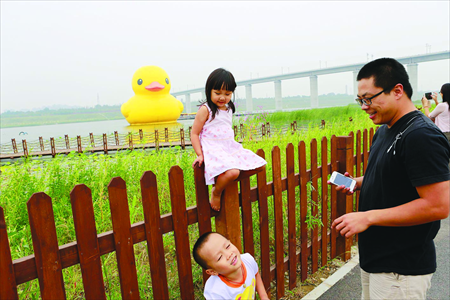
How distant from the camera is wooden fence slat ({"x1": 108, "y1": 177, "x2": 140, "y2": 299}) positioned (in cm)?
144

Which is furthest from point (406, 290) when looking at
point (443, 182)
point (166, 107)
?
point (166, 107)

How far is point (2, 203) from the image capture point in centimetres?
301

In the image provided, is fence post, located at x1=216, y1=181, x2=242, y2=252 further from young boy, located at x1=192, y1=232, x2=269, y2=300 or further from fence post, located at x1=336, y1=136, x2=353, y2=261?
fence post, located at x1=336, y1=136, x2=353, y2=261

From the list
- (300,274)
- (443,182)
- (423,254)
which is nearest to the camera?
(443,182)

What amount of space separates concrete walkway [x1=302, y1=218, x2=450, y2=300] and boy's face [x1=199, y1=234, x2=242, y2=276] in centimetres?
134

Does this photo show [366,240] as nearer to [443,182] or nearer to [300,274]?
[443,182]

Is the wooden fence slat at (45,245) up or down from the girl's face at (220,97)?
down

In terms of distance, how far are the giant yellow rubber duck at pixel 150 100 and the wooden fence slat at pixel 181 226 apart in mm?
15891

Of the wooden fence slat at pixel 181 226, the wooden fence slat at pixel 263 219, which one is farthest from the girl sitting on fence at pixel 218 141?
the wooden fence slat at pixel 263 219

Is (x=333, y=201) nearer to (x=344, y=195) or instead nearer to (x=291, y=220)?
(x=344, y=195)

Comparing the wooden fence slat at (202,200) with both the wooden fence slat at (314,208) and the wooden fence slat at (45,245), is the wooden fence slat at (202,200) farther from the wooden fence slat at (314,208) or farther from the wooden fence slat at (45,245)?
the wooden fence slat at (314,208)

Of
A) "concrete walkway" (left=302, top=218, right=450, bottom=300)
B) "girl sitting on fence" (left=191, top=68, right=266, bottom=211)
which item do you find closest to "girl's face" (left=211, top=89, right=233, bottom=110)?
"girl sitting on fence" (left=191, top=68, right=266, bottom=211)

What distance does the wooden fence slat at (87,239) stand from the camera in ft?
4.37

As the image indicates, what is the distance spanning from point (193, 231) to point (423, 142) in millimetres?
2295
